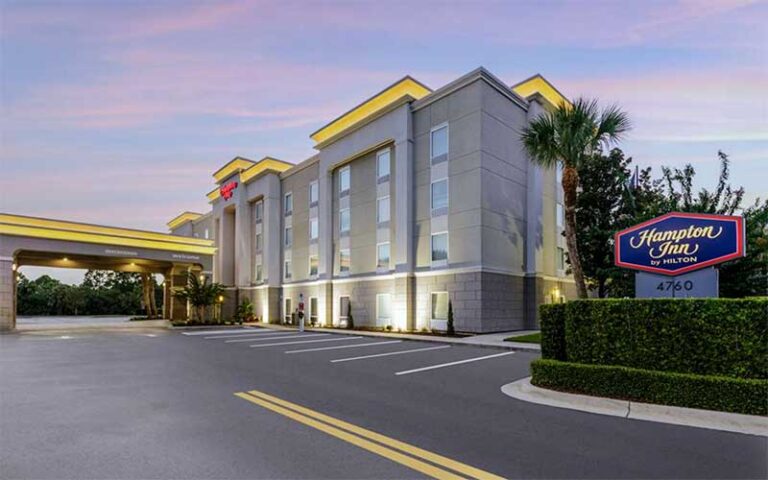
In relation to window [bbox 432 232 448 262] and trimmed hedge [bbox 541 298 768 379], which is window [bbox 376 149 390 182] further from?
trimmed hedge [bbox 541 298 768 379]

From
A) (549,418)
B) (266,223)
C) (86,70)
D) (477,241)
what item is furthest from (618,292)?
(266,223)

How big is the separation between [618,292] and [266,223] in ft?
90.0

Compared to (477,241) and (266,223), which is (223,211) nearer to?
(266,223)

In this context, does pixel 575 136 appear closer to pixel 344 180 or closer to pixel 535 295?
pixel 535 295

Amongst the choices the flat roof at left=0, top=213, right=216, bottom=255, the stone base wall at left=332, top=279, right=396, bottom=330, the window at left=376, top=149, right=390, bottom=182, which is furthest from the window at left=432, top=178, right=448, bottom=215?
the flat roof at left=0, top=213, right=216, bottom=255

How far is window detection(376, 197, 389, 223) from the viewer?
1044 inches

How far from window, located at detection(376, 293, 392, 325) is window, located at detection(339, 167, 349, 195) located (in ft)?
27.7

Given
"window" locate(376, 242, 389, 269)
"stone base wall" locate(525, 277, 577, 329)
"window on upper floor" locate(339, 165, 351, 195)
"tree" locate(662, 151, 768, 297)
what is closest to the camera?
"tree" locate(662, 151, 768, 297)

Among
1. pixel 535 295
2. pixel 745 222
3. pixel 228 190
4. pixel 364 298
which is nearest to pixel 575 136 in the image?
pixel 745 222

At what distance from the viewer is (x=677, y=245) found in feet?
31.6

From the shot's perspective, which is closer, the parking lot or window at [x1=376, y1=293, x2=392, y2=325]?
the parking lot

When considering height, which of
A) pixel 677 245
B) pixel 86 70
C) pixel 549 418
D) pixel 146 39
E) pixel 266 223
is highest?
pixel 146 39

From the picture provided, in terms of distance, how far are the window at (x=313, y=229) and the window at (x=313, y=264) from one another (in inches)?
60.6

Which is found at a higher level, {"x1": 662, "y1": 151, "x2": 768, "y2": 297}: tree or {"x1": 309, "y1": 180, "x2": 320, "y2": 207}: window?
{"x1": 309, "y1": 180, "x2": 320, "y2": 207}: window
